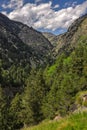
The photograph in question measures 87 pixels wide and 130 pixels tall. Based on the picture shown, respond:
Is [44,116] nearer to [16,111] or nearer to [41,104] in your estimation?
[41,104]

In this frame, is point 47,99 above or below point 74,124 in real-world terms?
below

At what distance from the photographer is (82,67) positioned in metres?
103

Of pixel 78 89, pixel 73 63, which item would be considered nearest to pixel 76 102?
pixel 78 89

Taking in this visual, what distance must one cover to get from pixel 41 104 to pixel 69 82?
1298 centimetres

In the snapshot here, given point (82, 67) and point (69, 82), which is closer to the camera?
point (69, 82)

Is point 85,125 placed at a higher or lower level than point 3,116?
higher

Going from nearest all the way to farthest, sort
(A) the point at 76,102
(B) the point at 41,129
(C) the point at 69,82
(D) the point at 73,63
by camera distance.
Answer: (B) the point at 41,129, (A) the point at 76,102, (C) the point at 69,82, (D) the point at 73,63

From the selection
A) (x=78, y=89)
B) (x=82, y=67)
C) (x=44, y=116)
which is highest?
(x=82, y=67)

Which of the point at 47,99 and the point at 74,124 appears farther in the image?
the point at 47,99

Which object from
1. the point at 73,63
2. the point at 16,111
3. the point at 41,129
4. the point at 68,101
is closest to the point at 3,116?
the point at 16,111

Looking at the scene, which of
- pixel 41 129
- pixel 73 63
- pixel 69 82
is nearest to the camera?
pixel 41 129

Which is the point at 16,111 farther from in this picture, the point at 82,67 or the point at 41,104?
the point at 82,67

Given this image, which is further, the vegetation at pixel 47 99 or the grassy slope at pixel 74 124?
the vegetation at pixel 47 99

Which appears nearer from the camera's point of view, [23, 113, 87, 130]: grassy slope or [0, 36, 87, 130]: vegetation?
[23, 113, 87, 130]: grassy slope
